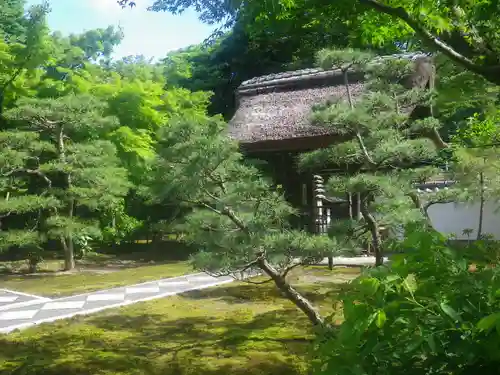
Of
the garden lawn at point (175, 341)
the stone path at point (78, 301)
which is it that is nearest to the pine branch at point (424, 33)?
the garden lawn at point (175, 341)

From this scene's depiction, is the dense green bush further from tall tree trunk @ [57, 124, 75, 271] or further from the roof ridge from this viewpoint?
the roof ridge

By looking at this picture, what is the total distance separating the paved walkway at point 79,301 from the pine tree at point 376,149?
2513 millimetres

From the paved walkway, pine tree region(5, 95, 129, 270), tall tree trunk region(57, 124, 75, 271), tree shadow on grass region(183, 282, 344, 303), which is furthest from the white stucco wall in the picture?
tall tree trunk region(57, 124, 75, 271)

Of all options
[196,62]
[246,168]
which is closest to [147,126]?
[196,62]

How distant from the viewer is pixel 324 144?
23.8ft

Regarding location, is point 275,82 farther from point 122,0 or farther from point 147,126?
point 122,0

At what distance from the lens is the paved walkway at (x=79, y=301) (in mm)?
4754

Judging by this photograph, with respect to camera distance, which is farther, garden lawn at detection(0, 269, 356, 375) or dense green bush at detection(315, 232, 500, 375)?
garden lawn at detection(0, 269, 356, 375)

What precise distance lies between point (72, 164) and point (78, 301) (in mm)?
2921

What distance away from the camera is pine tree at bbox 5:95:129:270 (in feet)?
24.4

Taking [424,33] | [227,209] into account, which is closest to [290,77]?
[227,209]

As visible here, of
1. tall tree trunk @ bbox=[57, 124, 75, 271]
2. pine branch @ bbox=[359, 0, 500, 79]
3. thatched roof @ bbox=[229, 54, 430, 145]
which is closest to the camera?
pine branch @ bbox=[359, 0, 500, 79]

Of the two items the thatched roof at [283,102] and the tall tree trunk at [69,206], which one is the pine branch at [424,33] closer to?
the thatched roof at [283,102]

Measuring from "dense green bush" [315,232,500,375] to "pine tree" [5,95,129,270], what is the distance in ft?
22.9
